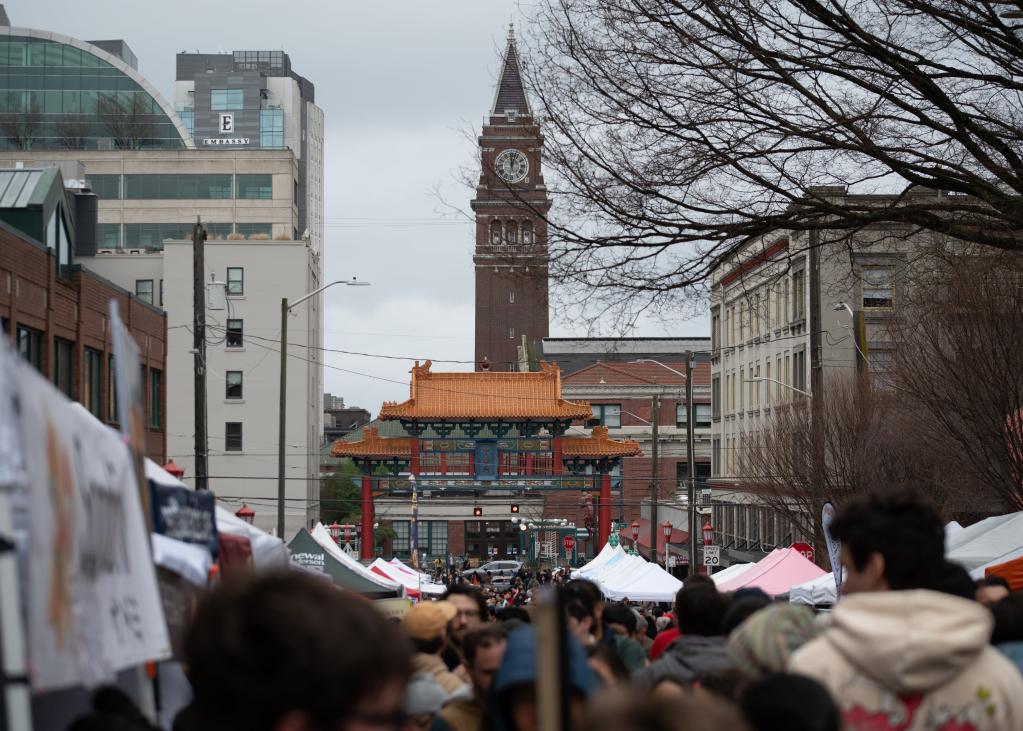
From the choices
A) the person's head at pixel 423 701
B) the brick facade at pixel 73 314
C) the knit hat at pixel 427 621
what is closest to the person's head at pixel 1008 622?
the person's head at pixel 423 701

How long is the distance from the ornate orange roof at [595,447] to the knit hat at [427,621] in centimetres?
5532

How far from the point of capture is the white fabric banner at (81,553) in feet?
12.1

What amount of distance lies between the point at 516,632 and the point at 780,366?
46.2 meters

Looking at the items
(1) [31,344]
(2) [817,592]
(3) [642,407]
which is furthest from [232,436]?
(2) [817,592]

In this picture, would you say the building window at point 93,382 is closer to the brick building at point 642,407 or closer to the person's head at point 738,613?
the person's head at point 738,613

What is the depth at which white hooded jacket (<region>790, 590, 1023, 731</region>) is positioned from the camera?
411cm

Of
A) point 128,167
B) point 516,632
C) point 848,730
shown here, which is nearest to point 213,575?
point 516,632

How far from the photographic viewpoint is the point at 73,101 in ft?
273

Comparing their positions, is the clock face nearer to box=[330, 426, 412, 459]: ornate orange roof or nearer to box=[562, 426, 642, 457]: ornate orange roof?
box=[562, 426, 642, 457]: ornate orange roof

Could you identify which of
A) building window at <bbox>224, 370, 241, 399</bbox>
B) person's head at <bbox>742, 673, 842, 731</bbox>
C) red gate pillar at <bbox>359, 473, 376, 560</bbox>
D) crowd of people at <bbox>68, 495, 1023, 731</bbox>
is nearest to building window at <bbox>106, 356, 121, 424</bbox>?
crowd of people at <bbox>68, 495, 1023, 731</bbox>

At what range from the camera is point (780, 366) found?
49688mm

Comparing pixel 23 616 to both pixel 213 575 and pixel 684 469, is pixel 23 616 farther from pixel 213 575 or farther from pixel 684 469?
pixel 684 469

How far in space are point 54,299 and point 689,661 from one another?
21997 mm

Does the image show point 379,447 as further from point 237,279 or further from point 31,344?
point 31,344
